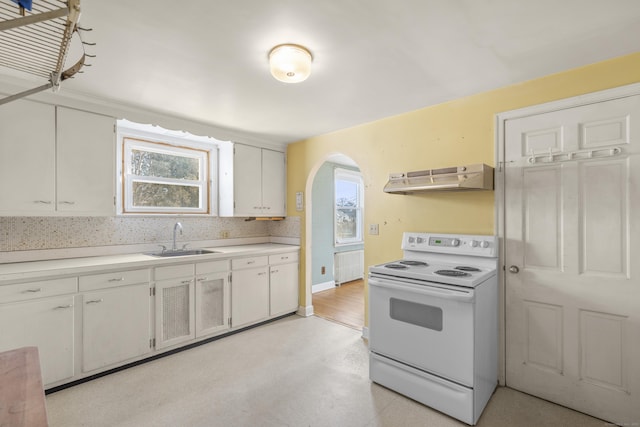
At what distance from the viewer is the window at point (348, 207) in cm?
570

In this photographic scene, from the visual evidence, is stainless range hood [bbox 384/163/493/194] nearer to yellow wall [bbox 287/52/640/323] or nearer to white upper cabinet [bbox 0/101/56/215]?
yellow wall [bbox 287/52/640/323]

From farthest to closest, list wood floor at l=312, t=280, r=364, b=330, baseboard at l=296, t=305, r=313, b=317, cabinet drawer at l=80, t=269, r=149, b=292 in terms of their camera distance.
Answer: baseboard at l=296, t=305, r=313, b=317 → wood floor at l=312, t=280, r=364, b=330 → cabinet drawer at l=80, t=269, r=149, b=292

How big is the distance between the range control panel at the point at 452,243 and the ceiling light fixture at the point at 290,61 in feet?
5.67

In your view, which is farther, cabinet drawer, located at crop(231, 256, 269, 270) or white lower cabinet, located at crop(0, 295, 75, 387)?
cabinet drawer, located at crop(231, 256, 269, 270)

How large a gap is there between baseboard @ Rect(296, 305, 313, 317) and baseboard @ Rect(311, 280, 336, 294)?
1062 millimetres

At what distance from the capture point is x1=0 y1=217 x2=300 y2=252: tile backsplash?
8.28 feet

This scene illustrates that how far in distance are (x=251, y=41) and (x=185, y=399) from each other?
244cm

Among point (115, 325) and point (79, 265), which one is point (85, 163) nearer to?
point (79, 265)

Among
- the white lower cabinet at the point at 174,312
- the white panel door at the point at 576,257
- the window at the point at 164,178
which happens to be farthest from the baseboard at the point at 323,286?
the white panel door at the point at 576,257

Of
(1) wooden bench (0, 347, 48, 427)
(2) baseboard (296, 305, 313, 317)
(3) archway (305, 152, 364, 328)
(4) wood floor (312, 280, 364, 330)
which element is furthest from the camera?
(3) archway (305, 152, 364, 328)

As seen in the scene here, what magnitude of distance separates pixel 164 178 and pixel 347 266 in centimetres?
346

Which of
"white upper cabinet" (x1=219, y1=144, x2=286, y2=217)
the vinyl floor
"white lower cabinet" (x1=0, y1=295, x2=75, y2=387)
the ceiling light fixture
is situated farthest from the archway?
"white lower cabinet" (x1=0, y1=295, x2=75, y2=387)

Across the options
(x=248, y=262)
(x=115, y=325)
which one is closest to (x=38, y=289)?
(x=115, y=325)

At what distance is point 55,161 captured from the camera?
2.43 metres
